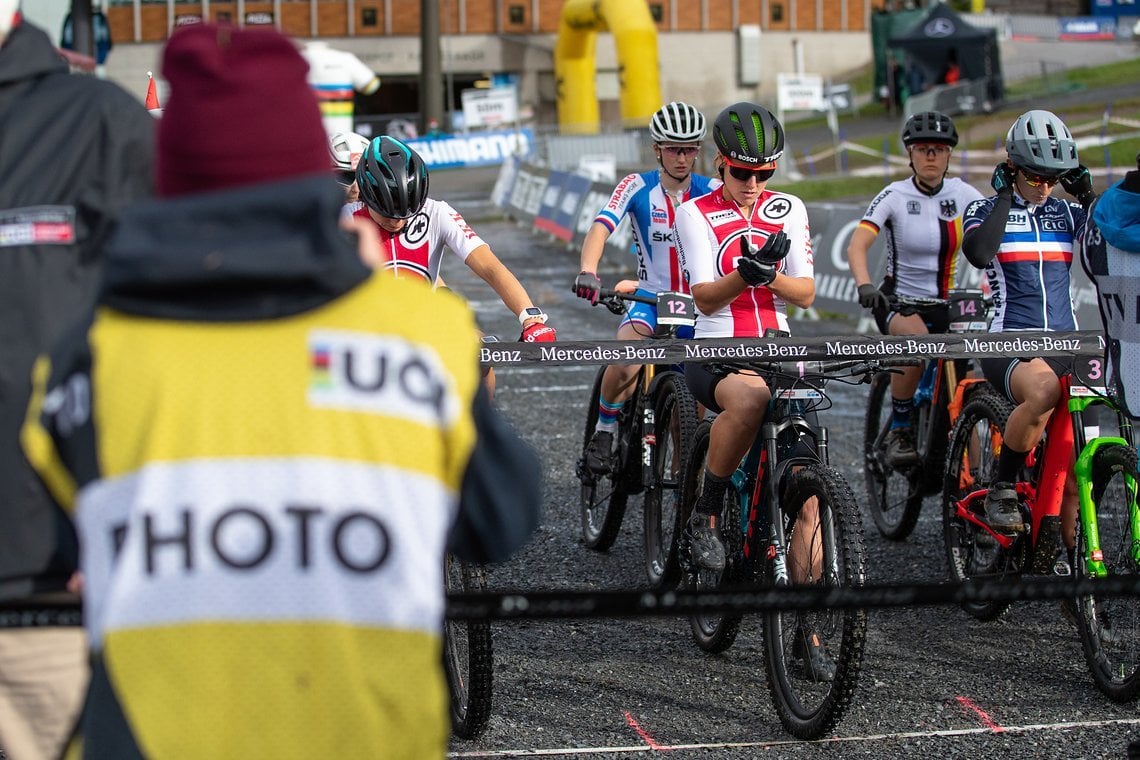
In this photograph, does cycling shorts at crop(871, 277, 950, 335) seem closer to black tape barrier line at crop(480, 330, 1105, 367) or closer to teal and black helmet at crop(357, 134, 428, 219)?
black tape barrier line at crop(480, 330, 1105, 367)

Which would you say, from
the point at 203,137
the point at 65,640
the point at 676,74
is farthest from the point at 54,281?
the point at 676,74

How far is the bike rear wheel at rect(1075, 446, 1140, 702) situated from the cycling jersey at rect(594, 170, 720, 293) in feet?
9.82

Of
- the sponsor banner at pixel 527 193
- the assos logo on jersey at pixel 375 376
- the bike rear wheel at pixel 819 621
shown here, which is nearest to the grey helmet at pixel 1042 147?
the bike rear wheel at pixel 819 621

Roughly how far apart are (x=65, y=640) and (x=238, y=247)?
121 cm

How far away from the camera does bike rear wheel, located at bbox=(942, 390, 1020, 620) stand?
6.89 meters

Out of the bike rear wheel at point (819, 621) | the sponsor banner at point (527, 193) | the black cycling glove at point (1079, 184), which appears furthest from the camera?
the sponsor banner at point (527, 193)

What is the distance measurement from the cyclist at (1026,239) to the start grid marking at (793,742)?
3.92 feet

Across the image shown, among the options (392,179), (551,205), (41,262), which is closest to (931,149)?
(392,179)

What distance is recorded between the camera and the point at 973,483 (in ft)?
23.6

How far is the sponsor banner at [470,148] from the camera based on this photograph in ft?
169

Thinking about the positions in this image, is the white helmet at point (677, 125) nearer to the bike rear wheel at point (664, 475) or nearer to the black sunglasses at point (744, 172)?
the bike rear wheel at point (664, 475)

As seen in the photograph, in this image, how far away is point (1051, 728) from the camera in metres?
5.52

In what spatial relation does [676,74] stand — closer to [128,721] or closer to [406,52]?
[406,52]

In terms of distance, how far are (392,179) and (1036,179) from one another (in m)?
2.84
